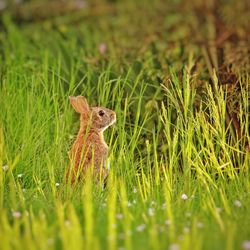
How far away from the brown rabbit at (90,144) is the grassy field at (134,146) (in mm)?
97

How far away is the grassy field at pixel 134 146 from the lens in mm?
4418

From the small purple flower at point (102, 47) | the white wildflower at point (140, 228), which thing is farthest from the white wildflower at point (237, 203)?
the small purple flower at point (102, 47)

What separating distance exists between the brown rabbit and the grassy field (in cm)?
10

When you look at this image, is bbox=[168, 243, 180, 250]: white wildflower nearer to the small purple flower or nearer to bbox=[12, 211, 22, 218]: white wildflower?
bbox=[12, 211, 22, 218]: white wildflower

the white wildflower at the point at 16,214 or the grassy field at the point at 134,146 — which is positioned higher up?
the white wildflower at the point at 16,214

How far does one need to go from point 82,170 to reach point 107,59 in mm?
2198

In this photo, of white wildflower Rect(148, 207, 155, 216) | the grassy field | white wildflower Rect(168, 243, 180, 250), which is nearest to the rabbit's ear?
the grassy field

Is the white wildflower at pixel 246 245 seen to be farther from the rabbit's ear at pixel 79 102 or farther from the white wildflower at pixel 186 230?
the rabbit's ear at pixel 79 102

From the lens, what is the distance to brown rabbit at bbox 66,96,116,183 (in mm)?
5688

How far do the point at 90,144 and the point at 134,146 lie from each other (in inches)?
11.8

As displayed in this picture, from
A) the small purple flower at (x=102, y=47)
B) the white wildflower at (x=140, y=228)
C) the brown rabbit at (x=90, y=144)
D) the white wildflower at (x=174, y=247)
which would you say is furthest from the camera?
the small purple flower at (x=102, y=47)

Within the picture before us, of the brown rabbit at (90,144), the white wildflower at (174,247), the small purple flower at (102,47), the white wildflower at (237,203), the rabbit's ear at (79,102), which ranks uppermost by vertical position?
the rabbit's ear at (79,102)

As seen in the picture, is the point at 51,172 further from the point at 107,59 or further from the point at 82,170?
the point at 107,59

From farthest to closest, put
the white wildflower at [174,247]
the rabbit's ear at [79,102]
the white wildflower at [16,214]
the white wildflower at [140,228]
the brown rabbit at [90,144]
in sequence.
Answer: the rabbit's ear at [79,102], the brown rabbit at [90,144], the white wildflower at [16,214], the white wildflower at [140,228], the white wildflower at [174,247]
